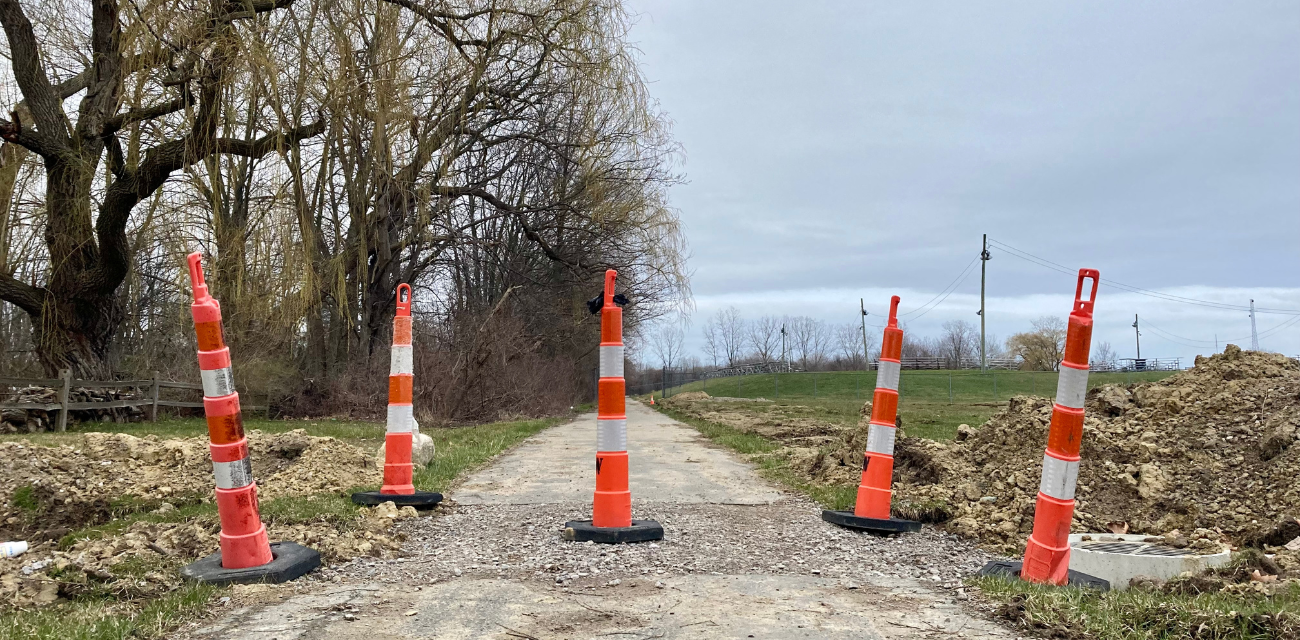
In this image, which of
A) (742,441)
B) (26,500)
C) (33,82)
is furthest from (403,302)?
(33,82)

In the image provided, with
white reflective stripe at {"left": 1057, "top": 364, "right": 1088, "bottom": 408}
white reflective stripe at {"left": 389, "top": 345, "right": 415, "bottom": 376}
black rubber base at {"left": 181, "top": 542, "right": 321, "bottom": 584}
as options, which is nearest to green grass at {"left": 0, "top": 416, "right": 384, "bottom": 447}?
white reflective stripe at {"left": 389, "top": 345, "right": 415, "bottom": 376}

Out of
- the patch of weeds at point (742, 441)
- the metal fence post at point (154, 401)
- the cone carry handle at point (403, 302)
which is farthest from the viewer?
the metal fence post at point (154, 401)

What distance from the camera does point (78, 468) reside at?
7414 mm

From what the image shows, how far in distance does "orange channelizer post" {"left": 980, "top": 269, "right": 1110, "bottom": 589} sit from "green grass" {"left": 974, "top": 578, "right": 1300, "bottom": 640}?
0.22 meters

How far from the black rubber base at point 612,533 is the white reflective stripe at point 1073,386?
8.00ft

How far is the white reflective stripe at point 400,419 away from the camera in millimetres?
6336

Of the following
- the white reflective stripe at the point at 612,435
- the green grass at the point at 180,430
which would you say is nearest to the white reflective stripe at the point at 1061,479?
the white reflective stripe at the point at 612,435

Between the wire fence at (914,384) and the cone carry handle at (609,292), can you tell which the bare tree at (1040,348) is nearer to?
the wire fence at (914,384)

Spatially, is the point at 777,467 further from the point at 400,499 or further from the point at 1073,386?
the point at 1073,386

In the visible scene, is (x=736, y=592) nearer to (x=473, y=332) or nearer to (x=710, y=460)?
(x=710, y=460)

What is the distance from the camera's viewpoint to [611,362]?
5.28 metres

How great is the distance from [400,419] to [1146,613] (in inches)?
195

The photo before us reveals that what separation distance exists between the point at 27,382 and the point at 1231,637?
60.7 feet

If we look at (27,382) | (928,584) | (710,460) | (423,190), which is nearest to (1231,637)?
(928,584)
